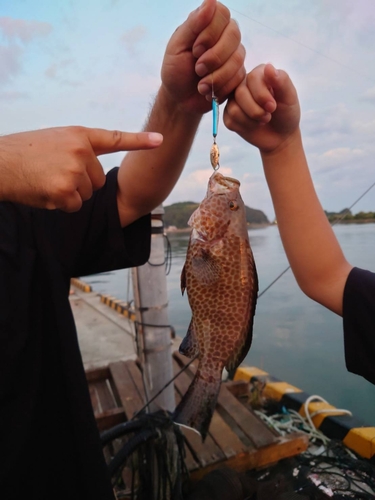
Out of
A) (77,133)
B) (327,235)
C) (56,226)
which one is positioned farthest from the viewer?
(56,226)

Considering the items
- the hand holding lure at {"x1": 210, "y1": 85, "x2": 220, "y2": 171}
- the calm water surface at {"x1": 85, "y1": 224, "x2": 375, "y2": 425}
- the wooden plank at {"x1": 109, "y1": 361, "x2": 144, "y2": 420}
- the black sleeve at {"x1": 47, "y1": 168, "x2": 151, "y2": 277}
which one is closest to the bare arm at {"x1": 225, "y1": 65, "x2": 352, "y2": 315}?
the hand holding lure at {"x1": 210, "y1": 85, "x2": 220, "y2": 171}

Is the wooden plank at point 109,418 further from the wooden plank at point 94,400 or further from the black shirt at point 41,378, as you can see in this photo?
the black shirt at point 41,378

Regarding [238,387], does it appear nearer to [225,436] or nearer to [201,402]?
[225,436]

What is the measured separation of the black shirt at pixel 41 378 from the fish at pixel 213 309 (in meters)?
0.59

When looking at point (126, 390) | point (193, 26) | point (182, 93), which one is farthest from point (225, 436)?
point (193, 26)

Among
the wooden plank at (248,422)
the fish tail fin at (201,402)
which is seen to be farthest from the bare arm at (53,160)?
the wooden plank at (248,422)

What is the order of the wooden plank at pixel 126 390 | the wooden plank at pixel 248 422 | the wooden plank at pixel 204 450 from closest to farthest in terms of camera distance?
1. the wooden plank at pixel 204 450
2. the wooden plank at pixel 248 422
3. the wooden plank at pixel 126 390

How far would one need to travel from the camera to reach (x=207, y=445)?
139 inches

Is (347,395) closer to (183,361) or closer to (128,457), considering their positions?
(183,361)

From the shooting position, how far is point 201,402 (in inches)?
61.4

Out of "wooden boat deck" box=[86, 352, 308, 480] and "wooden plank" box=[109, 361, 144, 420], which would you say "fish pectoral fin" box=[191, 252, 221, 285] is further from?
"wooden plank" box=[109, 361, 144, 420]

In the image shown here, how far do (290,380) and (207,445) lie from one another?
11.6ft

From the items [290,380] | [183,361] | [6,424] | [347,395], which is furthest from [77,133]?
[290,380]

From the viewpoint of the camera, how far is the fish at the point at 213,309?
1560 mm
